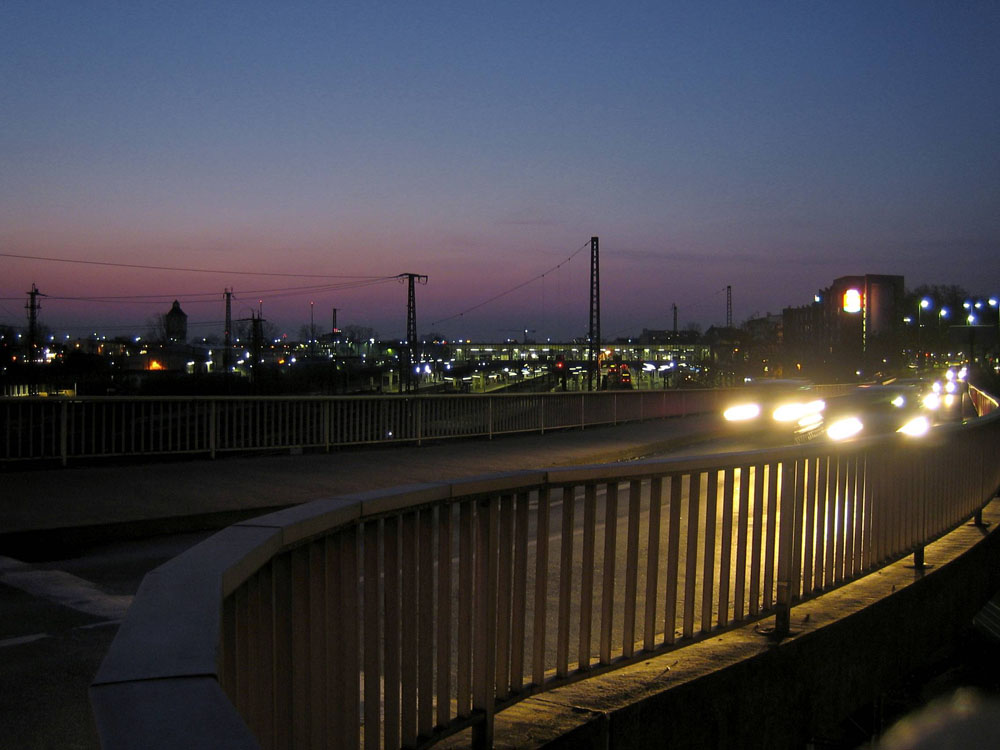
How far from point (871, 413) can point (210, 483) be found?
A: 12.4 m

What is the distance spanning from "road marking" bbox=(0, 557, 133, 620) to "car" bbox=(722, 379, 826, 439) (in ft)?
50.8

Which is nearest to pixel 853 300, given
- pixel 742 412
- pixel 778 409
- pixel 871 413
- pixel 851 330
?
pixel 851 330

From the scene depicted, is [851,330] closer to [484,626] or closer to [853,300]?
[853,300]

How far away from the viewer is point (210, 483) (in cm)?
1457

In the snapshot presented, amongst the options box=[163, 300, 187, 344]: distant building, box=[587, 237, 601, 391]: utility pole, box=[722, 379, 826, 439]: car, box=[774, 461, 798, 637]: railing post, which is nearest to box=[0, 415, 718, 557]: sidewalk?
box=[722, 379, 826, 439]: car

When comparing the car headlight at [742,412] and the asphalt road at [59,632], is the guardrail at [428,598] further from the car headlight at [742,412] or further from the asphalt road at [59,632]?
the car headlight at [742,412]

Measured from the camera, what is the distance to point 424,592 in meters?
4.09

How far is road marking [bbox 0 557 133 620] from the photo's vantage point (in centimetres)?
798

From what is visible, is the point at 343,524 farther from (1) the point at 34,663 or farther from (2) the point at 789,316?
(2) the point at 789,316

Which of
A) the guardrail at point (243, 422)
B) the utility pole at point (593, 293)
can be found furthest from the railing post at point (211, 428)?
the utility pole at point (593, 293)

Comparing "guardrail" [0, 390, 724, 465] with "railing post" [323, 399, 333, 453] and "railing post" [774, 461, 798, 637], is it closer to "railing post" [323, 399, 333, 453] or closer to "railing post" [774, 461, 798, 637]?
"railing post" [323, 399, 333, 453]

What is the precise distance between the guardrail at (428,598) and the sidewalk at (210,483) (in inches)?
238

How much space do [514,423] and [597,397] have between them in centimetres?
387

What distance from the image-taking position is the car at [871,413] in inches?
756
